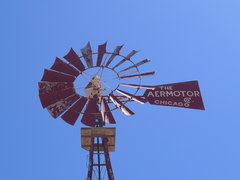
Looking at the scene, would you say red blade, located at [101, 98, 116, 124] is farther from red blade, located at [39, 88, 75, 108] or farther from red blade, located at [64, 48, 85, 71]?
red blade, located at [64, 48, 85, 71]

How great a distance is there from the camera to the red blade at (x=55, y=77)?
12.1 meters

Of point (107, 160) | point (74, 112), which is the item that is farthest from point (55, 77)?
point (107, 160)

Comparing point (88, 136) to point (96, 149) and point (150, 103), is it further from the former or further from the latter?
point (150, 103)

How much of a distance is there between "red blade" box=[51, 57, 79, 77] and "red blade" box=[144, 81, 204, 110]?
2.49 metres

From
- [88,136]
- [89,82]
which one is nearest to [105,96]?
[89,82]

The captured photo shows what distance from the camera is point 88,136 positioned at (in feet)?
38.3

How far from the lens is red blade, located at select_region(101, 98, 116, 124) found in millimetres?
11497

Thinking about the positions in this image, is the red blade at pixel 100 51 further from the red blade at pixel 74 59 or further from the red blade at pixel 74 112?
the red blade at pixel 74 112

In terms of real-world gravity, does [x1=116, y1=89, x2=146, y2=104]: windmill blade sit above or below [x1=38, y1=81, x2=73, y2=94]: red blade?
below

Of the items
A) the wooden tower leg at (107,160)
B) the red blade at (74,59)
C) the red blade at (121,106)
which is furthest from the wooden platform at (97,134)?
the red blade at (74,59)

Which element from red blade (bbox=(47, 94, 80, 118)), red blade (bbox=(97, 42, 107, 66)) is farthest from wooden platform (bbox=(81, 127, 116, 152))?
red blade (bbox=(97, 42, 107, 66))

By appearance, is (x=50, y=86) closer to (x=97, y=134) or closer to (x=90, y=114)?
(x=90, y=114)

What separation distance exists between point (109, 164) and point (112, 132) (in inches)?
39.7

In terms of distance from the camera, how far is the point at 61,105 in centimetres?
1202
